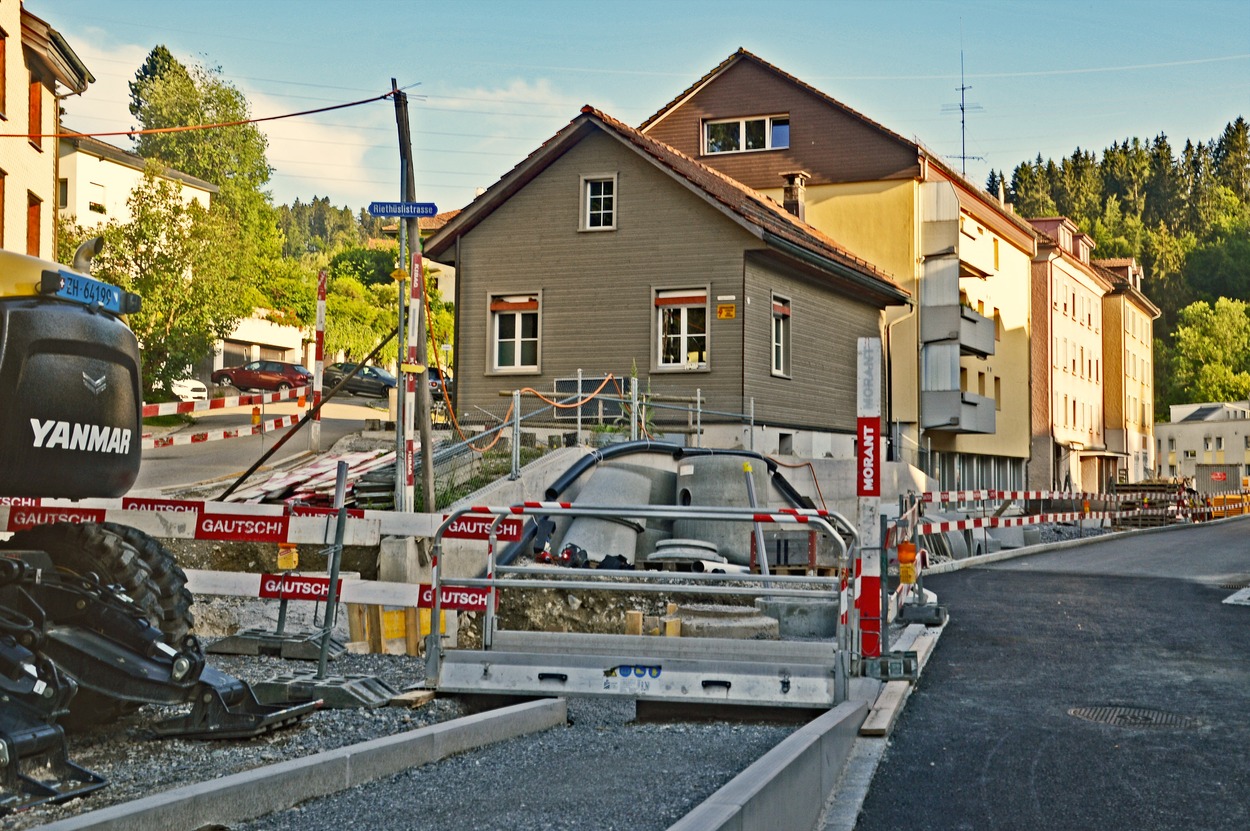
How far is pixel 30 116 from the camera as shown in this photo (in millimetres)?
27984

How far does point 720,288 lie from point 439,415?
21.7 feet

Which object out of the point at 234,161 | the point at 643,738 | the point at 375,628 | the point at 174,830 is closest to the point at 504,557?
the point at 375,628

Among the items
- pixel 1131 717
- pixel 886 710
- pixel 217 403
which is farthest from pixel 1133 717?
pixel 217 403

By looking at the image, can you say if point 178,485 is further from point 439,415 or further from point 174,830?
point 174,830

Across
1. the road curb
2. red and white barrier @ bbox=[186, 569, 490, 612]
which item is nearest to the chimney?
red and white barrier @ bbox=[186, 569, 490, 612]

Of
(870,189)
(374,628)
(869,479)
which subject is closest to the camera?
(869,479)

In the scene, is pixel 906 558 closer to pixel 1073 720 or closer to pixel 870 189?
pixel 1073 720

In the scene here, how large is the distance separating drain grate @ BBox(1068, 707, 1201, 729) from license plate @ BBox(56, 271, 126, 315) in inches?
243

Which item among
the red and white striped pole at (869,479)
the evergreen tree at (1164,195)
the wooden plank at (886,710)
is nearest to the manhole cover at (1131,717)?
the wooden plank at (886,710)

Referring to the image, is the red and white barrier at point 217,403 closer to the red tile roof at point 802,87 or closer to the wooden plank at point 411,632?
the wooden plank at point 411,632

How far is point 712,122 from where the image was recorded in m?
38.1

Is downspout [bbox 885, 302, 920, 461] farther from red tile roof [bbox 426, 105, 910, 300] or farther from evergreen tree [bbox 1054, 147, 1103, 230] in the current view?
evergreen tree [bbox 1054, 147, 1103, 230]

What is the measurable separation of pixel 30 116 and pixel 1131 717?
26.1 metres

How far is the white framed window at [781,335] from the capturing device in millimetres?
29688
